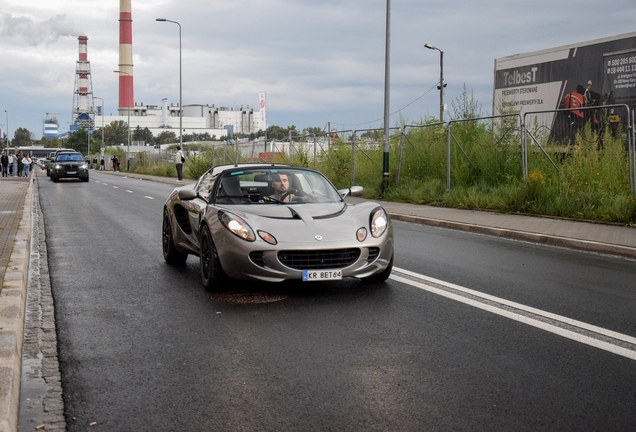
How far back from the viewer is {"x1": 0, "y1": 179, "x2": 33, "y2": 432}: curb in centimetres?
383

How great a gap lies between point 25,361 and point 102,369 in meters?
0.62

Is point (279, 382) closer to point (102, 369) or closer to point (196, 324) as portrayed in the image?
point (102, 369)

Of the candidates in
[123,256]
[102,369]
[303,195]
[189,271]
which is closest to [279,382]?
[102,369]

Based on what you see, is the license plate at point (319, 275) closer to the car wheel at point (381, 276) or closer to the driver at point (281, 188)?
the car wheel at point (381, 276)

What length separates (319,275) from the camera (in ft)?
22.5

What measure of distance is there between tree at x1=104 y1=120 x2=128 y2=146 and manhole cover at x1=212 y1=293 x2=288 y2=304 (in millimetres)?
156819

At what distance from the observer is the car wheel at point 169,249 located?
9.37 m

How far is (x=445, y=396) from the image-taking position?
423 cm

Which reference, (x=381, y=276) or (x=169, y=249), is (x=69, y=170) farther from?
(x=381, y=276)

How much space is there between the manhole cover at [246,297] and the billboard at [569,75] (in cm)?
1251

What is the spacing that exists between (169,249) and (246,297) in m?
2.55

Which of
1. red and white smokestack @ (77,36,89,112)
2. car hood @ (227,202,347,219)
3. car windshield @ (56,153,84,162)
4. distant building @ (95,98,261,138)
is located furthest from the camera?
distant building @ (95,98,261,138)

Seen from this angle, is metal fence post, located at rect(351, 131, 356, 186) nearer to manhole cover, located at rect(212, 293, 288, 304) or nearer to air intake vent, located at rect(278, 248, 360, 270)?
manhole cover, located at rect(212, 293, 288, 304)

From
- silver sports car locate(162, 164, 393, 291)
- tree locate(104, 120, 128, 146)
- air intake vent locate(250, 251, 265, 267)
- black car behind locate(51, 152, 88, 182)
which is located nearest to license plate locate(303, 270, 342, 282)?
silver sports car locate(162, 164, 393, 291)
